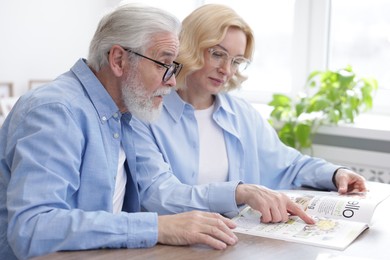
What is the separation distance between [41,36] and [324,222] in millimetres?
2463

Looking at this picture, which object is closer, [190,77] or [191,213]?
[191,213]

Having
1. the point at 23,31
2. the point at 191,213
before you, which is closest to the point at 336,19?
the point at 23,31

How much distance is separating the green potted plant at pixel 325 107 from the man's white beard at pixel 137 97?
1603 millimetres

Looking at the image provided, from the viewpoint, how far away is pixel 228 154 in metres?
2.21

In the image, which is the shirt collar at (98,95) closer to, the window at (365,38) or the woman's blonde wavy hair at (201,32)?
the woman's blonde wavy hair at (201,32)

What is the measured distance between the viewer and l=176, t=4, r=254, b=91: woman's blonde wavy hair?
7.19 ft

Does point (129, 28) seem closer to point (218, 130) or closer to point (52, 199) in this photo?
point (52, 199)

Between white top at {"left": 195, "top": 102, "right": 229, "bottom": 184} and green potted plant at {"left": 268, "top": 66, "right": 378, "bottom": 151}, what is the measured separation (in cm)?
108

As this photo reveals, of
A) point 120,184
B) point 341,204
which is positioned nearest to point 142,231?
point 120,184

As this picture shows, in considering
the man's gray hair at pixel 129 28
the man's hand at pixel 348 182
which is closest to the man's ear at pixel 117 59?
the man's gray hair at pixel 129 28

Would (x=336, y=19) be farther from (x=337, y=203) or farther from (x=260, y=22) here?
(x=337, y=203)

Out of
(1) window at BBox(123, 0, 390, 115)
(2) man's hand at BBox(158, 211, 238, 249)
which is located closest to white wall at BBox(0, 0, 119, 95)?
(1) window at BBox(123, 0, 390, 115)

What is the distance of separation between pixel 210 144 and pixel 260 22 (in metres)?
1.81

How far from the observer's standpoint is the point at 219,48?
7.28ft
